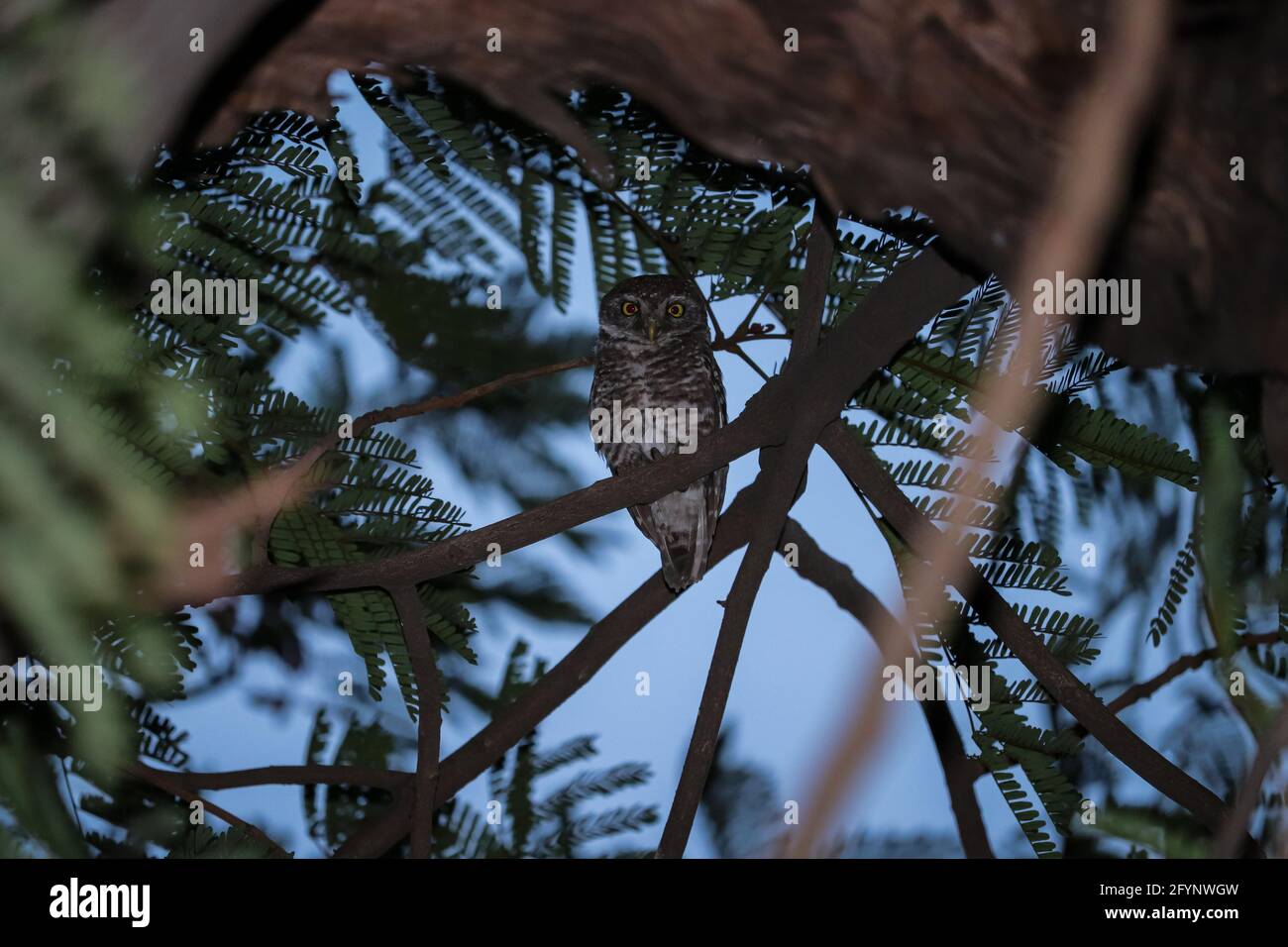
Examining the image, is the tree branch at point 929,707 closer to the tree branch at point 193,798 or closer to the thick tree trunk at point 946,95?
the thick tree trunk at point 946,95

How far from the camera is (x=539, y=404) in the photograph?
3.83m

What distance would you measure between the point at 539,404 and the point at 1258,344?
8.74ft

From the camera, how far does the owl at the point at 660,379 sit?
4.58 meters

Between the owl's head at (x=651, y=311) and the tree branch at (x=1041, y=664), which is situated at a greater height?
the owl's head at (x=651, y=311)

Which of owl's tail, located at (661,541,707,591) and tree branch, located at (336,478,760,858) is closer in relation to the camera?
tree branch, located at (336,478,760,858)

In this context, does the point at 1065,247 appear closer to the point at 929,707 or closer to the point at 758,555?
the point at 758,555

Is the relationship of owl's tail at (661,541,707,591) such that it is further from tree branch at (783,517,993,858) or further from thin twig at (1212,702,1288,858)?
thin twig at (1212,702,1288,858)

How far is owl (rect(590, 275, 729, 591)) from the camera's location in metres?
4.58

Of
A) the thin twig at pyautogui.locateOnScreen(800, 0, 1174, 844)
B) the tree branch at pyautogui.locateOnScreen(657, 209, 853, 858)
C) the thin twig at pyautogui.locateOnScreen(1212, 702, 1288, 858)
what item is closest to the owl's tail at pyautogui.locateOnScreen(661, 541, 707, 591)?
the tree branch at pyautogui.locateOnScreen(657, 209, 853, 858)

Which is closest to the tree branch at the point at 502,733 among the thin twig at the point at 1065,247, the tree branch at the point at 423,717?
the tree branch at the point at 423,717

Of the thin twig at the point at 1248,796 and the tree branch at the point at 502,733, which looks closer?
the thin twig at the point at 1248,796
